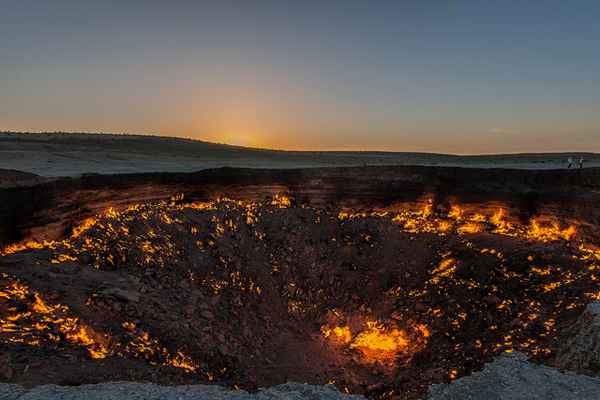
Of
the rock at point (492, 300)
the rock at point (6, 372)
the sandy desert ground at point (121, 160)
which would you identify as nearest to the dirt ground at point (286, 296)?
the rock at point (6, 372)

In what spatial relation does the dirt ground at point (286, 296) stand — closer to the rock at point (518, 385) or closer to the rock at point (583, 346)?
the rock at point (583, 346)

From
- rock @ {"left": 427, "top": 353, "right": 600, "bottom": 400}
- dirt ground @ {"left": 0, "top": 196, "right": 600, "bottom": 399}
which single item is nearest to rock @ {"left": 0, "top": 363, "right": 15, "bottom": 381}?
dirt ground @ {"left": 0, "top": 196, "right": 600, "bottom": 399}

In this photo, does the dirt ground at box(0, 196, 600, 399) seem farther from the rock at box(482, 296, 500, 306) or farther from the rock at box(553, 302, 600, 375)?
the rock at box(553, 302, 600, 375)

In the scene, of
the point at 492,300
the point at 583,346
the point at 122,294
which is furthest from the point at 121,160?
the point at 583,346

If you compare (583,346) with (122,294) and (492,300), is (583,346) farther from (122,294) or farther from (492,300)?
(122,294)

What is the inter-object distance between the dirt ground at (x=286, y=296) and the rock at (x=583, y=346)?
0.45 meters

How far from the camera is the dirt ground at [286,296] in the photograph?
8117mm

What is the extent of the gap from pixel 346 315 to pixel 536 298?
648 cm

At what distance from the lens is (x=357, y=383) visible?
34.5 ft

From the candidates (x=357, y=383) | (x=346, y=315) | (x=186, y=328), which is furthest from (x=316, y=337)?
(x=186, y=328)

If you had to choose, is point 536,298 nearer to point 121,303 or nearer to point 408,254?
point 408,254

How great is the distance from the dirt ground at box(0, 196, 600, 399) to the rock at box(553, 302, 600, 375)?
1.49ft

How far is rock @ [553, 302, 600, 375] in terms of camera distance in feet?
22.5

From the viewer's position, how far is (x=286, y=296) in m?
13.7
